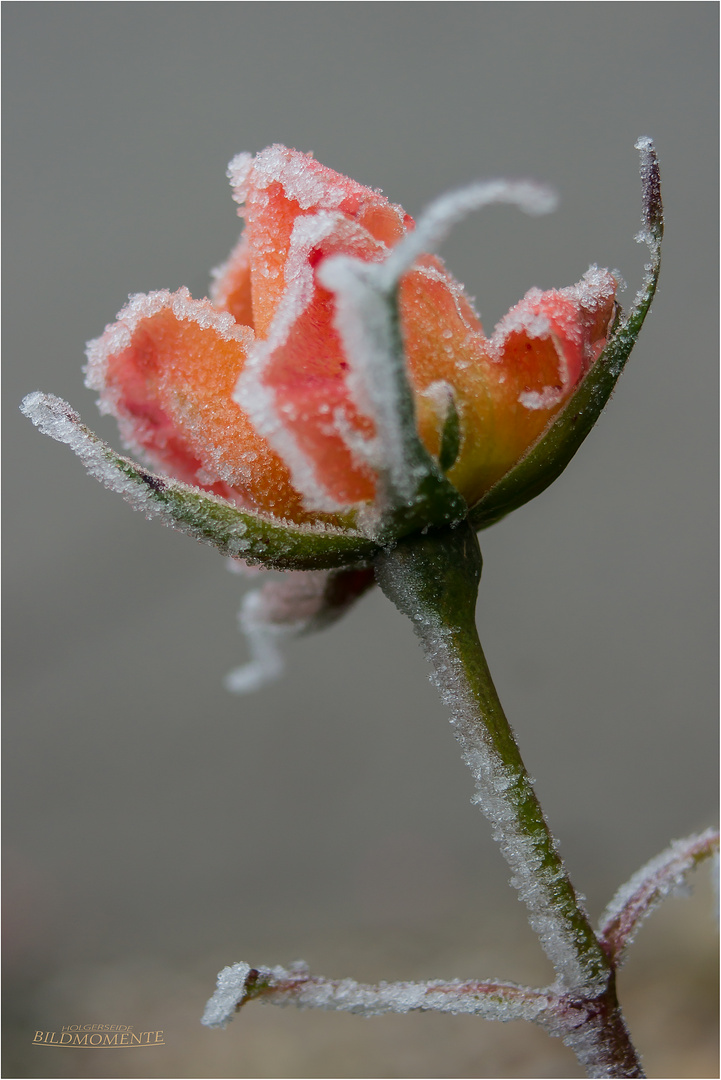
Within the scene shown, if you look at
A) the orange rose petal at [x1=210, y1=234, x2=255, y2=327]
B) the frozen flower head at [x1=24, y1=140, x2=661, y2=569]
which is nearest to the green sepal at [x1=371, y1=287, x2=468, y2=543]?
the frozen flower head at [x1=24, y1=140, x2=661, y2=569]

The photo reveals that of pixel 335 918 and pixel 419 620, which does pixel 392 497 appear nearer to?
pixel 419 620

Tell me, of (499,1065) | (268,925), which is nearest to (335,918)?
(268,925)

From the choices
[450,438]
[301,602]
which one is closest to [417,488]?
[450,438]

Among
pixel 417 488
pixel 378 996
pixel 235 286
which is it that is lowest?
pixel 378 996

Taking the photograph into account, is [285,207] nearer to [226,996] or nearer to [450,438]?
[450,438]

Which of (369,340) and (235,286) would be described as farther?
(235,286)

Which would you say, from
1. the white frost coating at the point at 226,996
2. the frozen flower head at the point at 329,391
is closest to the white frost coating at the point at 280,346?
the frozen flower head at the point at 329,391
